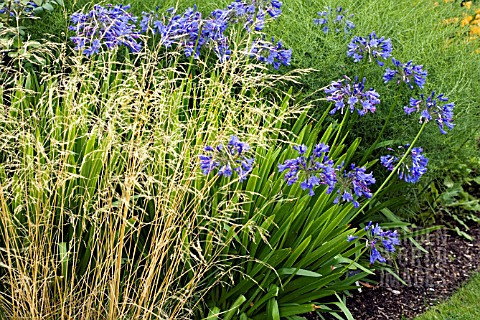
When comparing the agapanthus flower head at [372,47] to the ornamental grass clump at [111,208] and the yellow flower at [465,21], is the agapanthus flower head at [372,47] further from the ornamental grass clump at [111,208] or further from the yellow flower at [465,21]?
the yellow flower at [465,21]

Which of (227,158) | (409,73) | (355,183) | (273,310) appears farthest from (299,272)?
(409,73)

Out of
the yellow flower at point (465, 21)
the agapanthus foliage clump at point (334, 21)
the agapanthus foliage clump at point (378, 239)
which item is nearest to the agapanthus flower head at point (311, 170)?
the agapanthus foliage clump at point (378, 239)

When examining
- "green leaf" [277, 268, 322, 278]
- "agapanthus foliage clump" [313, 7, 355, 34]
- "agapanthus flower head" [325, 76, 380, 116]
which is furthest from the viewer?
"agapanthus foliage clump" [313, 7, 355, 34]

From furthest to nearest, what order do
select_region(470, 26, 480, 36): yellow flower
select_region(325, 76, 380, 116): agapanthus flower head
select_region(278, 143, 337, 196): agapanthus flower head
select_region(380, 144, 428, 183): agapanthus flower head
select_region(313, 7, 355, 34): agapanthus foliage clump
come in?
1. select_region(470, 26, 480, 36): yellow flower
2. select_region(313, 7, 355, 34): agapanthus foliage clump
3. select_region(325, 76, 380, 116): agapanthus flower head
4. select_region(380, 144, 428, 183): agapanthus flower head
5. select_region(278, 143, 337, 196): agapanthus flower head

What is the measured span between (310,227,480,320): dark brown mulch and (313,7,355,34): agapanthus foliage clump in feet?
4.81

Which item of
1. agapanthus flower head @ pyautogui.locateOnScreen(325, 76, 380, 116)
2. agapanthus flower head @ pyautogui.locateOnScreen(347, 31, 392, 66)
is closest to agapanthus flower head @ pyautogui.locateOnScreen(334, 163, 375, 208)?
agapanthus flower head @ pyautogui.locateOnScreen(325, 76, 380, 116)

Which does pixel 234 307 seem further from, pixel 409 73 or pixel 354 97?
pixel 409 73

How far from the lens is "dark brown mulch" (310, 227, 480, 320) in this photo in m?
3.66

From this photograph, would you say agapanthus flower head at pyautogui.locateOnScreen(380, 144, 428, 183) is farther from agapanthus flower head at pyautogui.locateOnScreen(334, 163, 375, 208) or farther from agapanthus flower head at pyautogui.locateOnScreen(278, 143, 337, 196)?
agapanthus flower head at pyautogui.locateOnScreen(278, 143, 337, 196)

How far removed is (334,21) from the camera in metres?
4.29

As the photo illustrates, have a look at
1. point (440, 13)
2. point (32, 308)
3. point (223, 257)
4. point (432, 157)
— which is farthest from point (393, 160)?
point (440, 13)

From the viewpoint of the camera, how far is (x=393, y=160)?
339 cm

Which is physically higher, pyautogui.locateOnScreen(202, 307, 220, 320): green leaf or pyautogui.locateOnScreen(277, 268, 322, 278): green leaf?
pyautogui.locateOnScreen(277, 268, 322, 278): green leaf

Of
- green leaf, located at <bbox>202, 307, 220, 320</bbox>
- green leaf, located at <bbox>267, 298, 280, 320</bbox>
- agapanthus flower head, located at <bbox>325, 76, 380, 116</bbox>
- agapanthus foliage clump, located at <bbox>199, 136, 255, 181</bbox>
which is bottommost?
green leaf, located at <bbox>202, 307, 220, 320</bbox>
